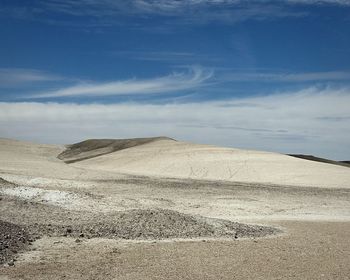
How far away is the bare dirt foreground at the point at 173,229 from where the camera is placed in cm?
1034

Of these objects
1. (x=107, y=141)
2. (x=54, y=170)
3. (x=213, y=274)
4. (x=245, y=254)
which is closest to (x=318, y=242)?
(x=245, y=254)

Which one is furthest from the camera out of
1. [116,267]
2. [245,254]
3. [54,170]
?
[54,170]

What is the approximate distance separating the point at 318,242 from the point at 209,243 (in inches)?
124

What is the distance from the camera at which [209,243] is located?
13.3m

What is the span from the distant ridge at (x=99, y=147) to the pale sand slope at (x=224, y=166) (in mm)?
11066

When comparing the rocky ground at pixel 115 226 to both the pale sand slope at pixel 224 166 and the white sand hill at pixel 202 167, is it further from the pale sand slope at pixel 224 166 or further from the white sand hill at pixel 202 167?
the pale sand slope at pixel 224 166

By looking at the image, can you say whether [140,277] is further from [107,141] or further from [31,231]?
[107,141]

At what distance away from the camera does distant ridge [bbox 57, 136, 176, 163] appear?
6456 cm

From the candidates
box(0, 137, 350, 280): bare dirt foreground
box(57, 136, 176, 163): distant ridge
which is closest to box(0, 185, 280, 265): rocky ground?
box(0, 137, 350, 280): bare dirt foreground

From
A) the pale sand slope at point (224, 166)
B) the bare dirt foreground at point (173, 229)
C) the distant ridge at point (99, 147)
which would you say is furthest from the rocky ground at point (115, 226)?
the distant ridge at point (99, 147)

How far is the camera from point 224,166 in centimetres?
4016

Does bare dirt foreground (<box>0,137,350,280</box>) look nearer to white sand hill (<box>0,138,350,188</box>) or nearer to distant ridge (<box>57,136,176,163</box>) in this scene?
white sand hill (<box>0,138,350,188</box>)

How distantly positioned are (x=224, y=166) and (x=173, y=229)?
2582 centimetres

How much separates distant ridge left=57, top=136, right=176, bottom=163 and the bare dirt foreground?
31646mm
